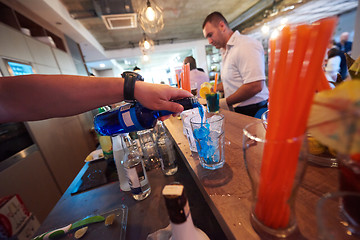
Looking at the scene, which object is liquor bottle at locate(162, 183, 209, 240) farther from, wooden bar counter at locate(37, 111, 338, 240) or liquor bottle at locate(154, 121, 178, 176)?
liquor bottle at locate(154, 121, 178, 176)

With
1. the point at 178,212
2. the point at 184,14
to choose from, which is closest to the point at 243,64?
the point at 178,212

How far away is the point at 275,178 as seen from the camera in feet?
0.96

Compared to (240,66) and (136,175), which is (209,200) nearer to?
(136,175)

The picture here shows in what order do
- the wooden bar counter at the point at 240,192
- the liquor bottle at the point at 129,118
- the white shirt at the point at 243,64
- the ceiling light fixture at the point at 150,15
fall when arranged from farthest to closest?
1. the ceiling light fixture at the point at 150,15
2. the white shirt at the point at 243,64
3. the liquor bottle at the point at 129,118
4. the wooden bar counter at the point at 240,192

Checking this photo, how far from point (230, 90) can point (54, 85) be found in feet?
6.01

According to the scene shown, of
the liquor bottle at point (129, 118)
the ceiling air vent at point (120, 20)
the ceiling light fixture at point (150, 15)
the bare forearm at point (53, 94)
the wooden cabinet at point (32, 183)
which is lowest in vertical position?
the wooden cabinet at point (32, 183)

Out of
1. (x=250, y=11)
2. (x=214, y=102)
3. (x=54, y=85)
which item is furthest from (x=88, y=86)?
(x=250, y=11)

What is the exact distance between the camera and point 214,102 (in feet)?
3.74

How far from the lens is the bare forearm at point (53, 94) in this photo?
68 centimetres

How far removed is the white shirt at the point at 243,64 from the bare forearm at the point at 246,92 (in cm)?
5

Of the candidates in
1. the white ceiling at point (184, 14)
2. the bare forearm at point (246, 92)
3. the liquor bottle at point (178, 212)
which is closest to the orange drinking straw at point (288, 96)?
the liquor bottle at point (178, 212)

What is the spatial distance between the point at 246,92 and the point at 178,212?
5.51 ft

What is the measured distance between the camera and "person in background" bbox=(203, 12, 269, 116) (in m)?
1.70

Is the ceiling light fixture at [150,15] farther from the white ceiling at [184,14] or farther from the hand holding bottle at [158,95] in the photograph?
the hand holding bottle at [158,95]
